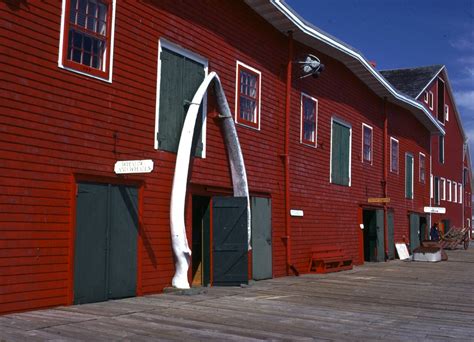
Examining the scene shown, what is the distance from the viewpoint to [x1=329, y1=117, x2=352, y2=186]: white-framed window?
19375 mm

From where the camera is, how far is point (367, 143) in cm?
2255

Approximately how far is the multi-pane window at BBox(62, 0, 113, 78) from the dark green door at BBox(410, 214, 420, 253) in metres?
21.0

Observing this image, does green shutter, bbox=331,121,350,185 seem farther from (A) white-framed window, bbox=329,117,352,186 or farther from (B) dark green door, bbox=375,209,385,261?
(B) dark green door, bbox=375,209,385,261

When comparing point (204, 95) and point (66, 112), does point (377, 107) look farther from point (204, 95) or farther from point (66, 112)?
point (66, 112)

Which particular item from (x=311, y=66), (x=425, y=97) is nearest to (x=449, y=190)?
(x=425, y=97)

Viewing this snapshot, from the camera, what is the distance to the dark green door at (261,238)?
47.5 ft

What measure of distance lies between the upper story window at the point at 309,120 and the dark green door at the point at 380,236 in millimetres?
6524

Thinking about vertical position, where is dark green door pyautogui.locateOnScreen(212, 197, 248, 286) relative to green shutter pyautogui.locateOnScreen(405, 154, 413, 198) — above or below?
below

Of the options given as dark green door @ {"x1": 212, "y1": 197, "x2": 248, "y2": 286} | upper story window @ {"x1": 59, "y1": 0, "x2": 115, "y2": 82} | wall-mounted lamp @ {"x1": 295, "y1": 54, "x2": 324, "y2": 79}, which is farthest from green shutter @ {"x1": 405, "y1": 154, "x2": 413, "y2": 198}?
upper story window @ {"x1": 59, "y1": 0, "x2": 115, "y2": 82}

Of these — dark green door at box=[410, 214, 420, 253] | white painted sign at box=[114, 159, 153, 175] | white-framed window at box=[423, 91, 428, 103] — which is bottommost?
dark green door at box=[410, 214, 420, 253]

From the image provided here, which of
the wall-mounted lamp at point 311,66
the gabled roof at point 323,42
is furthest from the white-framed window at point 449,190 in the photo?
the wall-mounted lamp at point 311,66

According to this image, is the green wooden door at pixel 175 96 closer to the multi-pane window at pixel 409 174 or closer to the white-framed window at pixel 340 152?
the white-framed window at pixel 340 152

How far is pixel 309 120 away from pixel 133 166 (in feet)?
29.8

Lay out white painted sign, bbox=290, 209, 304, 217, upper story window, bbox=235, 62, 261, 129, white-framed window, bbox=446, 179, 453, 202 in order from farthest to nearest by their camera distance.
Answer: white-framed window, bbox=446, 179, 453, 202 < white painted sign, bbox=290, 209, 304, 217 < upper story window, bbox=235, 62, 261, 129
